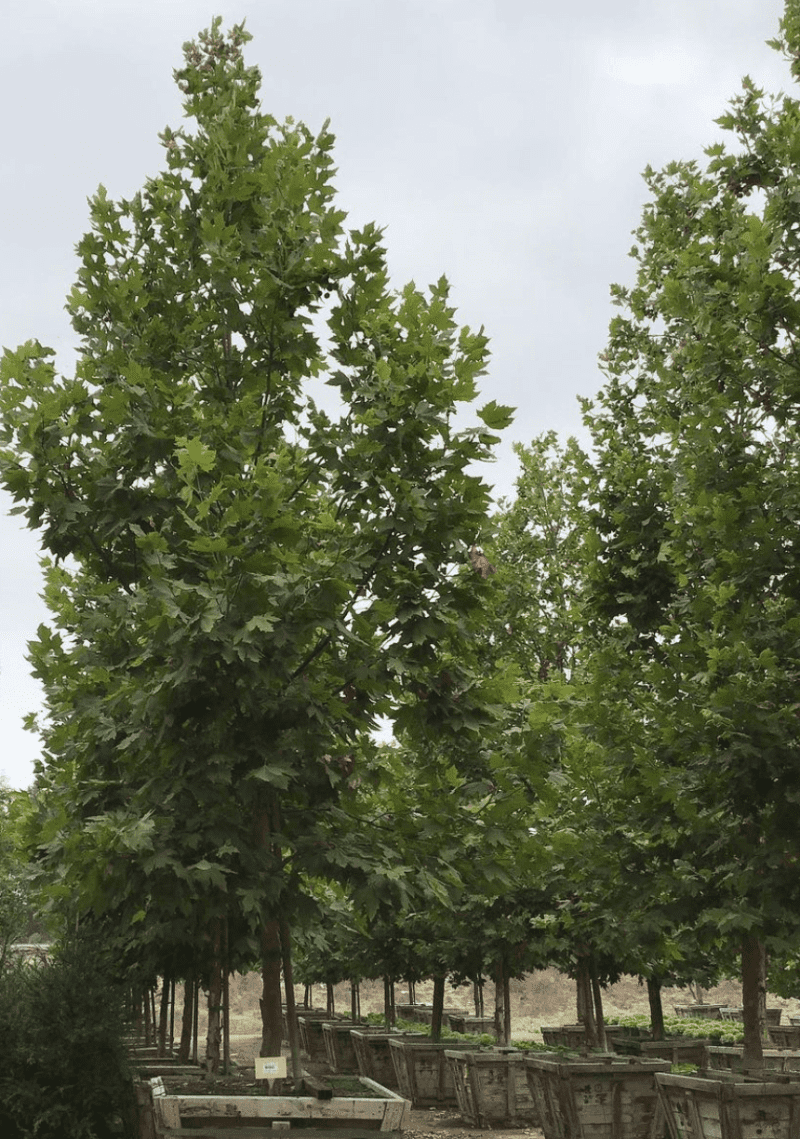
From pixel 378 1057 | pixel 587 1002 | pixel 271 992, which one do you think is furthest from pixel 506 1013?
pixel 271 992

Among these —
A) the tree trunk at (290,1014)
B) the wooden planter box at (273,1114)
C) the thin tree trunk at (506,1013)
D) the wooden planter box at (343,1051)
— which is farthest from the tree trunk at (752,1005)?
the wooden planter box at (343,1051)

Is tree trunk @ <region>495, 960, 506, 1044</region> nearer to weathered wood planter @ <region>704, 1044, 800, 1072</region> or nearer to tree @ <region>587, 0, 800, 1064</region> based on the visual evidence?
weathered wood planter @ <region>704, 1044, 800, 1072</region>

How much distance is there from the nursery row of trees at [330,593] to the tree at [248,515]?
31mm

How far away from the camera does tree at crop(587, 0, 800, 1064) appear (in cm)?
894

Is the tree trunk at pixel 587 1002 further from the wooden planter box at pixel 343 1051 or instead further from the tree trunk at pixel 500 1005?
the wooden planter box at pixel 343 1051

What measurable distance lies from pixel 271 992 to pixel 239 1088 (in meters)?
1.32

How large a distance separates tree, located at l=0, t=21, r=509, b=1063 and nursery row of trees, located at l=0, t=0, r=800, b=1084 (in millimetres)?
31

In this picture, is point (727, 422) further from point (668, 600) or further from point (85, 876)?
point (85, 876)

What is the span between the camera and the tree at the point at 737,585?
29.3ft

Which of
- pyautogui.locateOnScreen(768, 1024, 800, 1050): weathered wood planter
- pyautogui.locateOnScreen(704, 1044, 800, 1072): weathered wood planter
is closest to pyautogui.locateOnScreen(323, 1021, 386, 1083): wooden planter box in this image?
pyautogui.locateOnScreen(704, 1044, 800, 1072): weathered wood planter

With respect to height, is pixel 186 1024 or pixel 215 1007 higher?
pixel 215 1007

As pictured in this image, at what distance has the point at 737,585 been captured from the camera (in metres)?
9.45

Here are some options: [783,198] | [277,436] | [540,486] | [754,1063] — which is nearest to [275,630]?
[277,436]

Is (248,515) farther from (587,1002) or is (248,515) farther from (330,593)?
(587,1002)
